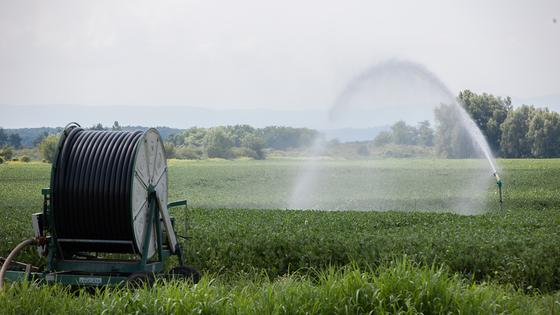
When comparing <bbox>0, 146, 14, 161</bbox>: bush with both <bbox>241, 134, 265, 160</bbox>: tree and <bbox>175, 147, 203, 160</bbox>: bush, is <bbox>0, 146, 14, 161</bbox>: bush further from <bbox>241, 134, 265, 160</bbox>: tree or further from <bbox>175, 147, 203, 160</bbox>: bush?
<bbox>241, 134, 265, 160</bbox>: tree

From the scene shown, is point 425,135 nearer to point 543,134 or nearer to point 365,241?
point 543,134

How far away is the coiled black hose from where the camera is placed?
9.95 m

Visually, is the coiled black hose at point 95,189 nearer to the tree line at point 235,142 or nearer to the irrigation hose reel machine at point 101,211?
the irrigation hose reel machine at point 101,211

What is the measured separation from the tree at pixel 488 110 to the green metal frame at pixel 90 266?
2837 centimetres

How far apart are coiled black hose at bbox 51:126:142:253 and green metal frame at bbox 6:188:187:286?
0.16 metres

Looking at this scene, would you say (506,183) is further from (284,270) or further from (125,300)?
(125,300)

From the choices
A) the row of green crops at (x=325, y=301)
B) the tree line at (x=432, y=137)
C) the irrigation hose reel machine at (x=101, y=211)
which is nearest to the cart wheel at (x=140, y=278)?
the irrigation hose reel machine at (x=101, y=211)

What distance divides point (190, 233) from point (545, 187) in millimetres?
18639

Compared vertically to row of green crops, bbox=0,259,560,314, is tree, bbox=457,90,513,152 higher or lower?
higher

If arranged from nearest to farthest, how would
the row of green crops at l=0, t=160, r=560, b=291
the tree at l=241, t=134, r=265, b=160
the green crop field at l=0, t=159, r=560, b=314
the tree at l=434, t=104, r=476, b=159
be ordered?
the green crop field at l=0, t=159, r=560, b=314 < the row of green crops at l=0, t=160, r=560, b=291 < the tree at l=434, t=104, r=476, b=159 < the tree at l=241, t=134, r=265, b=160

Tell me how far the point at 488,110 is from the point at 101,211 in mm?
29725

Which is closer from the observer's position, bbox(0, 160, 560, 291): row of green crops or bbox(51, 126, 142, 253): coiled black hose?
bbox(51, 126, 142, 253): coiled black hose

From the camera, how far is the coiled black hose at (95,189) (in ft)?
32.7

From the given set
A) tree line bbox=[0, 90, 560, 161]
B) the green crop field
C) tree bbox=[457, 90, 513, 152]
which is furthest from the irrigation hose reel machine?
tree bbox=[457, 90, 513, 152]
